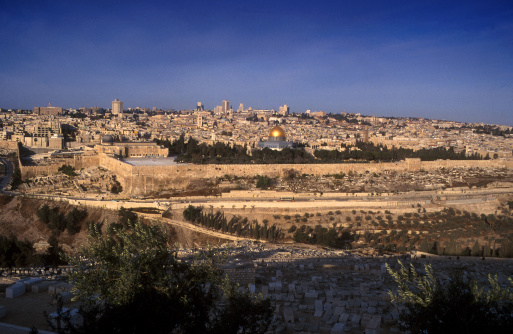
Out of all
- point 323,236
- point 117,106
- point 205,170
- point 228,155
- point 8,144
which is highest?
point 117,106

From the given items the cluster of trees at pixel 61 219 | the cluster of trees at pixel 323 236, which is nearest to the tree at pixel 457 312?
the cluster of trees at pixel 323 236

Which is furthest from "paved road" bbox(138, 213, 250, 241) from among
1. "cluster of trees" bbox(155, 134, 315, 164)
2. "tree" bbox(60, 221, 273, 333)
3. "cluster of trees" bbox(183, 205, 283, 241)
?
"tree" bbox(60, 221, 273, 333)

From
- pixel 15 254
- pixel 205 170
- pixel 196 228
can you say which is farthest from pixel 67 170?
pixel 15 254

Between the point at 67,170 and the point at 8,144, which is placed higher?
the point at 8,144

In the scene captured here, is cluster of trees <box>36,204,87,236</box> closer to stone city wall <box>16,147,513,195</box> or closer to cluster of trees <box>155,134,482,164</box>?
stone city wall <box>16,147,513,195</box>

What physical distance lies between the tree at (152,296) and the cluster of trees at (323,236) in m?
10.5

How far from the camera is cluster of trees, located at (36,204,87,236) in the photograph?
1798 cm

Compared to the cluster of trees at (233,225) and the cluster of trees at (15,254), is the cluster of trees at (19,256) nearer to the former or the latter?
the cluster of trees at (15,254)

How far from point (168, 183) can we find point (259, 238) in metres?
8.30

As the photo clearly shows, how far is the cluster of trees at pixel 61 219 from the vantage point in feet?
59.0

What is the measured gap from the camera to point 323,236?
16109mm

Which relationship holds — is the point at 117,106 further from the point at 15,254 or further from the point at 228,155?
the point at 15,254

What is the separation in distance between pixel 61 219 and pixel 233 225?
23.1ft

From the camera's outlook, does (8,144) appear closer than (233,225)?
No
